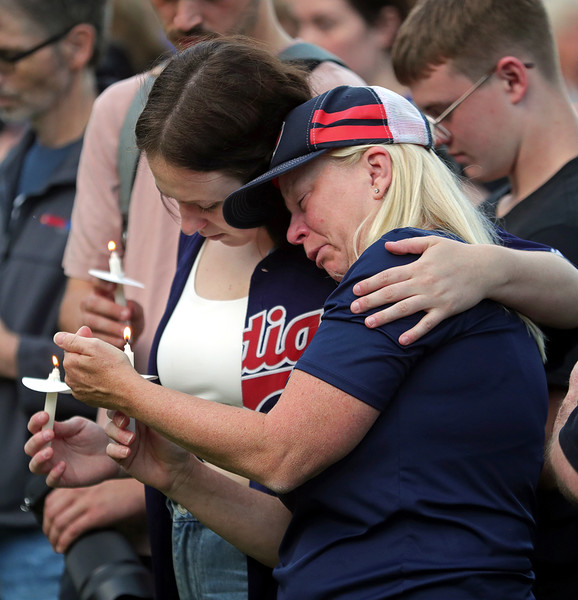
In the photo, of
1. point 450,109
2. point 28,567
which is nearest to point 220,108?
point 450,109

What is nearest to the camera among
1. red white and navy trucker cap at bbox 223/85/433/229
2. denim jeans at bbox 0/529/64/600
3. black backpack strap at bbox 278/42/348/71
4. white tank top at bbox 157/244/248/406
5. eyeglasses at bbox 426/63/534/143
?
red white and navy trucker cap at bbox 223/85/433/229

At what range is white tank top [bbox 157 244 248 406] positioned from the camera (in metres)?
2.05

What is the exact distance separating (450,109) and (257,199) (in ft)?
2.83

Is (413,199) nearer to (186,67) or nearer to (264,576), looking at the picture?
(186,67)

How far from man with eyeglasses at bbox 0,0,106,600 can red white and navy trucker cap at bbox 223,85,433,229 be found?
51.3 inches

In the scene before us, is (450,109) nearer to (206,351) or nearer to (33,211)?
(206,351)

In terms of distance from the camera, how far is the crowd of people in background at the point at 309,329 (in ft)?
5.19

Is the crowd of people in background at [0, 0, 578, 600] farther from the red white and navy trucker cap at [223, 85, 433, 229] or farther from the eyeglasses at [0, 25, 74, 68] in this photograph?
the eyeglasses at [0, 25, 74, 68]

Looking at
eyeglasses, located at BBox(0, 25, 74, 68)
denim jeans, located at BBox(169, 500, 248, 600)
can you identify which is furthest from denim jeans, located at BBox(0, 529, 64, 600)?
eyeglasses, located at BBox(0, 25, 74, 68)

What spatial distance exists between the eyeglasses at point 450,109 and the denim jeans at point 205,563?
1.27 metres

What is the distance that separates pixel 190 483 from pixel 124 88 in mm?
1285

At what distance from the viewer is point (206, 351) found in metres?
2.07

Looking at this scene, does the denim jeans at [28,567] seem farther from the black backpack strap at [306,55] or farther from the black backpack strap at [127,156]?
the black backpack strap at [306,55]

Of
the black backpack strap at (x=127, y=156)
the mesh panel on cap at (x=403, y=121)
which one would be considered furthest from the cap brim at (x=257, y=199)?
the black backpack strap at (x=127, y=156)
